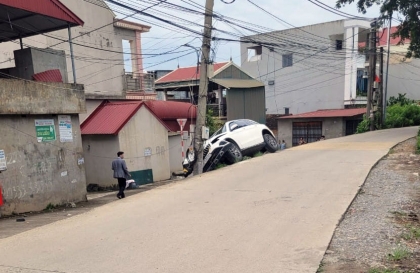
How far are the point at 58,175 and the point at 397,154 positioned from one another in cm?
1089

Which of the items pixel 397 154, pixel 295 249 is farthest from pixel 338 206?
pixel 397 154

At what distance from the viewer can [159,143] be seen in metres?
18.6

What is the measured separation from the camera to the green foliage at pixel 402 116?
25.9m

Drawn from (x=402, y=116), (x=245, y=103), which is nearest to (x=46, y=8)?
(x=245, y=103)

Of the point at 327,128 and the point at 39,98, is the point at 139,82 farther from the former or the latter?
the point at 327,128

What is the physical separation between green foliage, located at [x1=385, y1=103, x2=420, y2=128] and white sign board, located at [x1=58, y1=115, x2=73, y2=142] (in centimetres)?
2180

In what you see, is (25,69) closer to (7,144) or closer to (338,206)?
(7,144)

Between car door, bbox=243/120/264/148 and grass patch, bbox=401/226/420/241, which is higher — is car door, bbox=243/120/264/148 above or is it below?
above

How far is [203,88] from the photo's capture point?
42.2 ft

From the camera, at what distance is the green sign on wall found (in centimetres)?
1033

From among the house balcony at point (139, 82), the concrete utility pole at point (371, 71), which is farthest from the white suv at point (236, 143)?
the concrete utility pole at point (371, 71)

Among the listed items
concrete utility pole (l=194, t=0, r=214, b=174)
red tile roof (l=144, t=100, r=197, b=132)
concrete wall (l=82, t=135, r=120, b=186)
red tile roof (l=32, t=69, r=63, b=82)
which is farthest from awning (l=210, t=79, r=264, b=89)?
red tile roof (l=32, t=69, r=63, b=82)

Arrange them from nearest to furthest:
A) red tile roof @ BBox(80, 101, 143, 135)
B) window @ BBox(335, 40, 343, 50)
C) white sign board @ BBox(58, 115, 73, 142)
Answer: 1. white sign board @ BBox(58, 115, 73, 142)
2. red tile roof @ BBox(80, 101, 143, 135)
3. window @ BBox(335, 40, 343, 50)

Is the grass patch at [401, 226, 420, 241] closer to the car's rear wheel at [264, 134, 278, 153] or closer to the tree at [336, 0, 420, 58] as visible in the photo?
the car's rear wheel at [264, 134, 278, 153]
